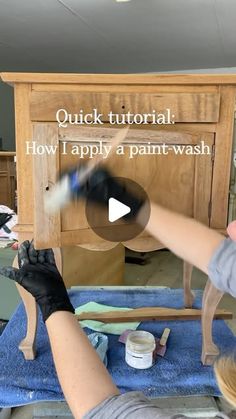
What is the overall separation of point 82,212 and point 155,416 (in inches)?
17.9

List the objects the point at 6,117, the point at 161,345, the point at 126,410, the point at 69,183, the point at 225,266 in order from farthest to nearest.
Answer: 1. the point at 6,117
2. the point at 161,345
3. the point at 69,183
4. the point at 225,266
5. the point at 126,410

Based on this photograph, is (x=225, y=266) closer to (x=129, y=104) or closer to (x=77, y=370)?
(x=77, y=370)

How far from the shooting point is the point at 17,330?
1076 mm

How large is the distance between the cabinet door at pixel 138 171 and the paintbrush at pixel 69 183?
0.5 inches

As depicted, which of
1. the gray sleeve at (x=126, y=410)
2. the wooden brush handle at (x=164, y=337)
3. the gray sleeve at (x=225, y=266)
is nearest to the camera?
the gray sleeve at (x=126, y=410)

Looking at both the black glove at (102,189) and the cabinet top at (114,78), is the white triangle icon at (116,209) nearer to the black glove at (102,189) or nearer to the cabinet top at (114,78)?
the black glove at (102,189)

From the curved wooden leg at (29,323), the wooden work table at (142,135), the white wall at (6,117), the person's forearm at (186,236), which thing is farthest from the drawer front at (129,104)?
the white wall at (6,117)

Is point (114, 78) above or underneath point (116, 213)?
above

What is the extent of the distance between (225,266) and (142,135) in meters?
0.34

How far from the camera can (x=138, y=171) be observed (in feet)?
2.72

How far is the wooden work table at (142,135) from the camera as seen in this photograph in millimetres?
768

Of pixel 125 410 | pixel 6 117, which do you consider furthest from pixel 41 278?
pixel 6 117

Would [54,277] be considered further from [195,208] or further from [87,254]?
[87,254]

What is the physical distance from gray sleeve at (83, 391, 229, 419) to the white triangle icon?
39 centimetres
